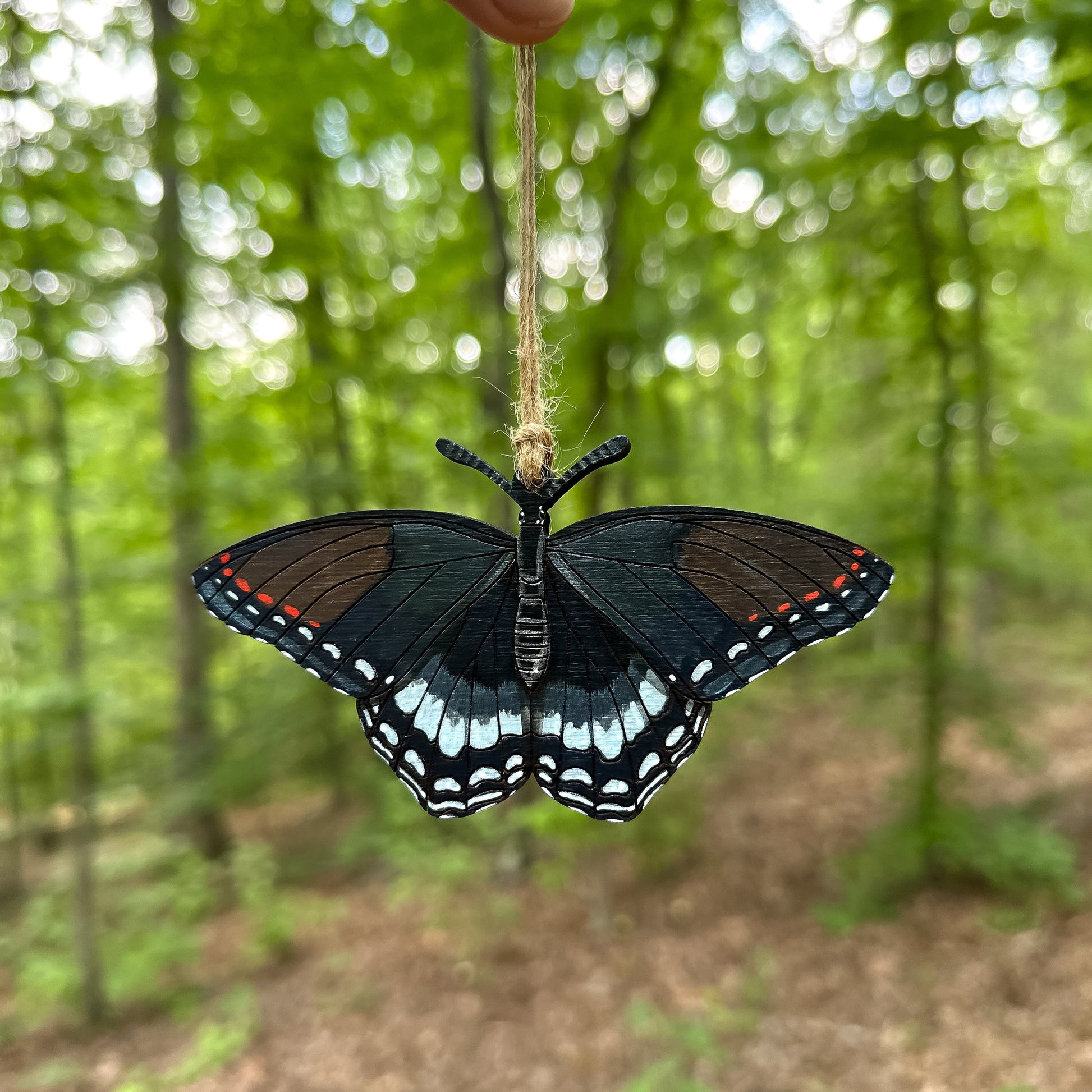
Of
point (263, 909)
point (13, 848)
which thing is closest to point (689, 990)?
point (263, 909)

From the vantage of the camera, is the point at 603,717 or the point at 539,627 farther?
the point at 603,717

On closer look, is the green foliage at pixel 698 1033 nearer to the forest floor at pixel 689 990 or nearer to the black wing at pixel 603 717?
the forest floor at pixel 689 990

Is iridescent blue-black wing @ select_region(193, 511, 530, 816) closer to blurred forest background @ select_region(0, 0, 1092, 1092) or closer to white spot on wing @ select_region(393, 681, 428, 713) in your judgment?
white spot on wing @ select_region(393, 681, 428, 713)

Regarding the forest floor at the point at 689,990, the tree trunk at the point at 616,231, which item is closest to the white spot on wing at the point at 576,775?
the tree trunk at the point at 616,231

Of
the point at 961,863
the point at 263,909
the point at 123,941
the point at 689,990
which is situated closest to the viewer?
the point at 961,863

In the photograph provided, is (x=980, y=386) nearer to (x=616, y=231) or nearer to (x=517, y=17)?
(x=616, y=231)

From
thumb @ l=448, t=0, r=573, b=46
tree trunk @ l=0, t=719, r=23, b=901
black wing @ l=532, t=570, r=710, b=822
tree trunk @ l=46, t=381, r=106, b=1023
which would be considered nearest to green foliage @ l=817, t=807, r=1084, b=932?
black wing @ l=532, t=570, r=710, b=822

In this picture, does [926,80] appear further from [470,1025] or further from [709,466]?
[470,1025]
